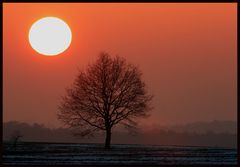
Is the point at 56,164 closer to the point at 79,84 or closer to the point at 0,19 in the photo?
the point at 0,19

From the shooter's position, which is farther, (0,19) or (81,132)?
(81,132)

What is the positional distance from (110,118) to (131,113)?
2309mm

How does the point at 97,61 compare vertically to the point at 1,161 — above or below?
above

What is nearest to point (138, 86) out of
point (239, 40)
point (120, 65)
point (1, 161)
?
point (120, 65)

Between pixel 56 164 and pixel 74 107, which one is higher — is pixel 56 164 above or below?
below

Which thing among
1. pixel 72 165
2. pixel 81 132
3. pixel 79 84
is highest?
pixel 79 84

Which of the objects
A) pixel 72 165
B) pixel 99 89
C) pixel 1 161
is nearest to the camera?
pixel 72 165

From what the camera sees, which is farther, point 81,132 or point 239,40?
point 81,132

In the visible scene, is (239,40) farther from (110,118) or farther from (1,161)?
(110,118)

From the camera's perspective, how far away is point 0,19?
41.0 metres

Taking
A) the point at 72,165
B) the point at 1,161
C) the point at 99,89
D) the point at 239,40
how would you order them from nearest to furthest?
the point at 239,40, the point at 72,165, the point at 1,161, the point at 99,89

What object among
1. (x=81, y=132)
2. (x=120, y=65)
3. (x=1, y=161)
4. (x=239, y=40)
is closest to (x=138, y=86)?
(x=120, y=65)

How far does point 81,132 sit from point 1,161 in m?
28.4

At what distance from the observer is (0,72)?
145 feet
